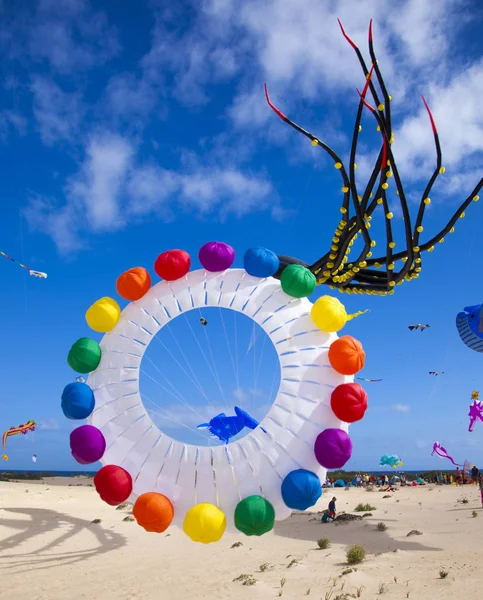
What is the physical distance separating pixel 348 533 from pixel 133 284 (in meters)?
11.9

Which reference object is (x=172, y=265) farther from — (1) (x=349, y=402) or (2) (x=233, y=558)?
(2) (x=233, y=558)

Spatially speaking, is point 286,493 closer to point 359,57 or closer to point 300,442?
point 300,442

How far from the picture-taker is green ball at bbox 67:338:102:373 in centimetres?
717

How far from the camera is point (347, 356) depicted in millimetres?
6508

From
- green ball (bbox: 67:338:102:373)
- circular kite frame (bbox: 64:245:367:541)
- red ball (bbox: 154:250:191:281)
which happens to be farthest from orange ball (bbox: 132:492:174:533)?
red ball (bbox: 154:250:191:281)

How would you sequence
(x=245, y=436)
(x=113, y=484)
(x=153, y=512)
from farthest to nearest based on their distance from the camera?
(x=245, y=436)
(x=113, y=484)
(x=153, y=512)

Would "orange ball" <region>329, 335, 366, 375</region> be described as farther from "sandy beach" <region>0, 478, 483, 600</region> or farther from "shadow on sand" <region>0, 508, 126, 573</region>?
"shadow on sand" <region>0, 508, 126, 573</region>

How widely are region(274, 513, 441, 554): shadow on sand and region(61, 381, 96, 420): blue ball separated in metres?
9.05

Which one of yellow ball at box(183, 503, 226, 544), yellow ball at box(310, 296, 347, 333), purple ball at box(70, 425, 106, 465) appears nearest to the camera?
yellow ball at box(183, 503, 226, 544)

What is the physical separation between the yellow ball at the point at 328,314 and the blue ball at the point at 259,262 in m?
0.95

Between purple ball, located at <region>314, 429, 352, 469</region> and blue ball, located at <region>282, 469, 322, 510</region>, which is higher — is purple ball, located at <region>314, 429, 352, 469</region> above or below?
above

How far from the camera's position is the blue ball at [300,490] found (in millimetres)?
6098

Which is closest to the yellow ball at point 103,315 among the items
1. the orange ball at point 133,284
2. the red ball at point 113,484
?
the orange ball at point 133,284

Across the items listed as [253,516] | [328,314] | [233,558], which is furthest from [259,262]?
[233,558]
